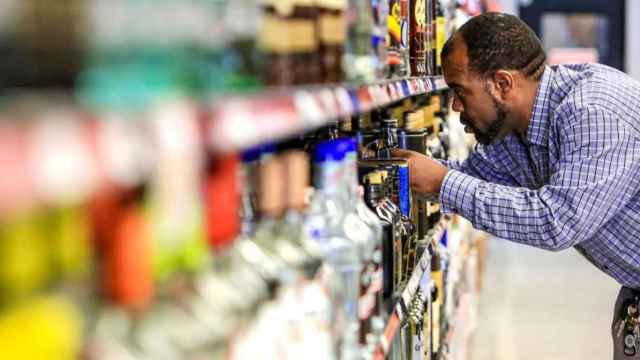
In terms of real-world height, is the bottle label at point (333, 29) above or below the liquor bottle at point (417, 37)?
above

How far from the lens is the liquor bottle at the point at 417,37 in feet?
9.48

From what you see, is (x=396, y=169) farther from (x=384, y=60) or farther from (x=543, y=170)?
(x=543, y=170)

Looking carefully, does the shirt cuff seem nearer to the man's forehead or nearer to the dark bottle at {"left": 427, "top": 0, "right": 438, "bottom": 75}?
the man's forehead

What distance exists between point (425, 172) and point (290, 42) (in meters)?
1.45

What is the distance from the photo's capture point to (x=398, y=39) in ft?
8.16

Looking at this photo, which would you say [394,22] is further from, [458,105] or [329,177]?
[329,177]

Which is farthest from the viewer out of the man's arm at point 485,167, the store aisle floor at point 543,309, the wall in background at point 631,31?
the wall in background at point 631,31

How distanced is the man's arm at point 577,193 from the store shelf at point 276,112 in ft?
2.99

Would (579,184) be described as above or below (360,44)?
below

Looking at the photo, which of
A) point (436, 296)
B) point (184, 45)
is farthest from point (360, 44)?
point (436, 296)

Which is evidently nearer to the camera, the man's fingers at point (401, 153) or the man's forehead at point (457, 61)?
the man's fingers at point (401, 153)

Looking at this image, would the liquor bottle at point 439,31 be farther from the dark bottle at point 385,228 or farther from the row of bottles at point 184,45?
the row of bottles at point 184,45

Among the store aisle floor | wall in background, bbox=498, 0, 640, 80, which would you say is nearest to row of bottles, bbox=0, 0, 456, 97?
the store aisle floor

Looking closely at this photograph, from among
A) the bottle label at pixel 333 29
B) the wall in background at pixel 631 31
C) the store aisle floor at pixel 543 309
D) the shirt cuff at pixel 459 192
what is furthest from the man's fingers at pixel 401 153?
the wall in background at pixel 631 31
